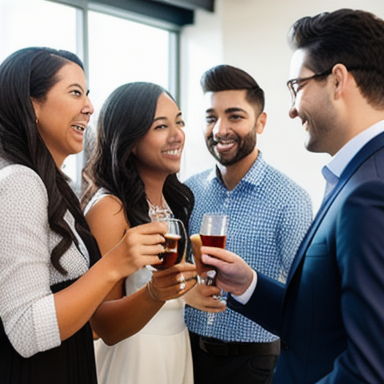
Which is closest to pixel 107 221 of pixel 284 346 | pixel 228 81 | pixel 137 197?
pixel 137 197

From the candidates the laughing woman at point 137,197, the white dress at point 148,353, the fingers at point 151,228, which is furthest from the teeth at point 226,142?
the fingers at point 151,228

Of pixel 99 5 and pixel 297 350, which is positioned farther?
pixel 99 5

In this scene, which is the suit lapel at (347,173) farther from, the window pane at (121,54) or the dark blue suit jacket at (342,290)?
the window pane at (121,54)

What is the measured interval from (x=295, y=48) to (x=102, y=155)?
1.00 metres

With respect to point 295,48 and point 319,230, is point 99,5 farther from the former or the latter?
point 319,230

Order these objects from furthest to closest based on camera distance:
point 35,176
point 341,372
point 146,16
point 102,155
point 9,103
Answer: point 146,16 < point 102,155 < point 9,103 < point 35,176 < point 341,372

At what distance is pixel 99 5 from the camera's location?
4426mm

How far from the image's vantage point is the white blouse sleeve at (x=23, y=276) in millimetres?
1479

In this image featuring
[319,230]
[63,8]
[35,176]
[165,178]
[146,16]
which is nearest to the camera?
→ [319,230]

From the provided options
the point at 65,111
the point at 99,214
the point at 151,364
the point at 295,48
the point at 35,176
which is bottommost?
the point at 151,364

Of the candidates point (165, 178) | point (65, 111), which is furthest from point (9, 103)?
point (165, 178)

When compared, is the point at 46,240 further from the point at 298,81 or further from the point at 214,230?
the point at 298,81

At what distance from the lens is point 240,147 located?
3074 mm

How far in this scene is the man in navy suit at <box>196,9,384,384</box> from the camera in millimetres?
1274
